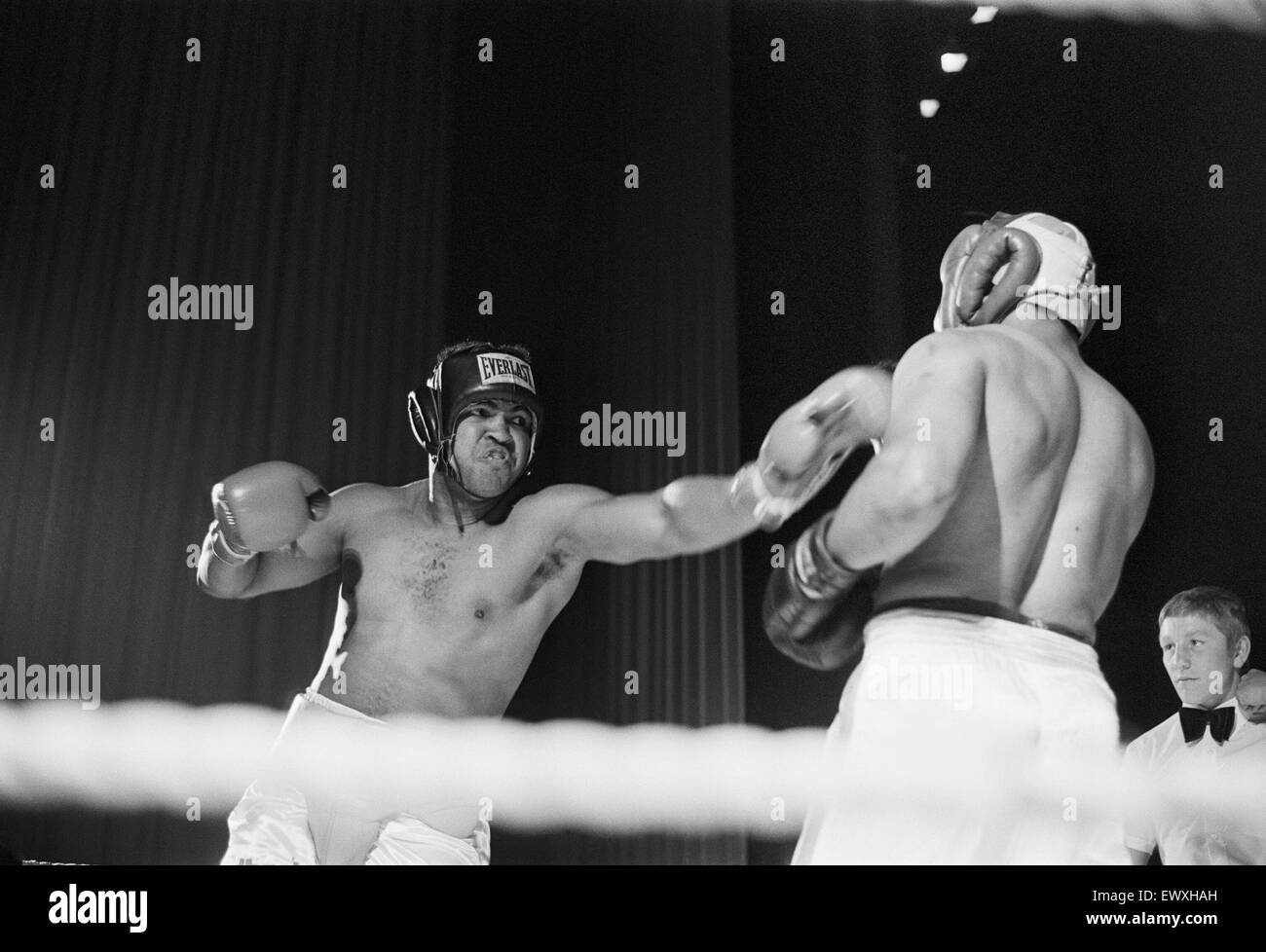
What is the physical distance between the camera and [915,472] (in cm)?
320

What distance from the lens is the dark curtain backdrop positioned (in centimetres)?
334

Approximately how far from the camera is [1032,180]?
356 centimetres

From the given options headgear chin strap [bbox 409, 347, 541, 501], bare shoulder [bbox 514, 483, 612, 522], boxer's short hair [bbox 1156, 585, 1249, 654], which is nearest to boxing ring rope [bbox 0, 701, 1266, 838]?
boxer's short hair [bbox 1156, 585, 1249, 654]

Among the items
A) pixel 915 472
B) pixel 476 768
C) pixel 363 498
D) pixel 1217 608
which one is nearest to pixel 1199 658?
pixel 1217 608

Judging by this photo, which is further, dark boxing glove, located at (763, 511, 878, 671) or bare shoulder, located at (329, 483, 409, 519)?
bare shoulder, located at (329, 483, 409, 519)

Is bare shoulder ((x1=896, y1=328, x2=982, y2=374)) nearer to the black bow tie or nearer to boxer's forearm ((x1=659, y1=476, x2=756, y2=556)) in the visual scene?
boxer's forearm ((x1=659, y1=476, x2=756, y2=556))

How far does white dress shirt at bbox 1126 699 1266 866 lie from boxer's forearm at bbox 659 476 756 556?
41.2 inches

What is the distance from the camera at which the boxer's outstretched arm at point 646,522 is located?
133 inches

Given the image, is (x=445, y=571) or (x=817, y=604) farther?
(x=445, y=571)

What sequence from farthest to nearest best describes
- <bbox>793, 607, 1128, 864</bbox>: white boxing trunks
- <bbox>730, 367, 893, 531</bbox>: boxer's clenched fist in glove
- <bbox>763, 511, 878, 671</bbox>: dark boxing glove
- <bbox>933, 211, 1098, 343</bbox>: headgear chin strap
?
1. <bbox>933, 211, 1098, 343</bbox>: headgear chin strap
2. <bbox>730, 367, 893, 531</bbox>: boxer's clenched fist in glove
3. <bbox>763, 511, 878, 671</bbox>: dark boxing glove
4. <bbox>793, 607, 1128, 864</bbox>: white boxing trunks

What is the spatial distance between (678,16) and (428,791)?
2.01 metres

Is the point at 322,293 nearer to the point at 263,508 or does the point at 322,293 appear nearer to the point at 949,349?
the point at 263,508

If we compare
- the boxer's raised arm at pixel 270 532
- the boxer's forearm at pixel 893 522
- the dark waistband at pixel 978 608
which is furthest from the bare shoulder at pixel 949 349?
the boxer's raised arm at pixel 270 532

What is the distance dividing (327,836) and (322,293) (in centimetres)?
129
